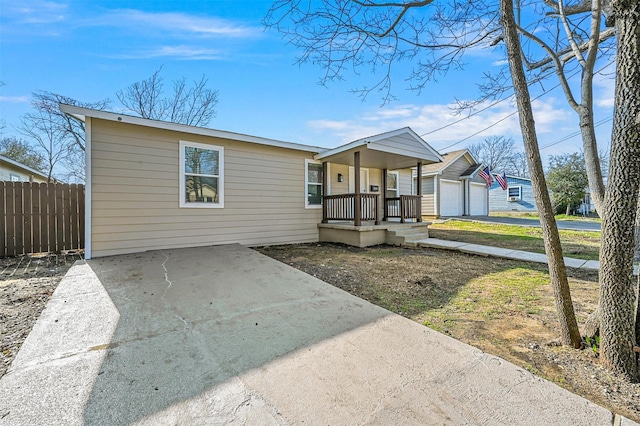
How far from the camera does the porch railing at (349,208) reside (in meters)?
7.79

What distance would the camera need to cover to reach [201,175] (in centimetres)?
646

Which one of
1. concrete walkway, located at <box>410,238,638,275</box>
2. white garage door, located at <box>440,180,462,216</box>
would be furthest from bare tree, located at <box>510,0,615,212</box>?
white garage door, located at <box>440,180,462,216</box>

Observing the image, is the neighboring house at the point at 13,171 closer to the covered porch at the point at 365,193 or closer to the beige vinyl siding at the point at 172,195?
the beige vinyl siding at the point at 172,195

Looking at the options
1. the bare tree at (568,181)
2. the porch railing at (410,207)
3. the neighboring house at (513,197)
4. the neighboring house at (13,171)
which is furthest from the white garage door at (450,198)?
the neighboring house at (13,171)

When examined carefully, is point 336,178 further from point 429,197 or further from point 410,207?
point 429,197

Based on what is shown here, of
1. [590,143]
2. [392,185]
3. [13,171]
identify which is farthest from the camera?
[13,171]

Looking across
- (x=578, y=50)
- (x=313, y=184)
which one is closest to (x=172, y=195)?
(x=313, y=184)

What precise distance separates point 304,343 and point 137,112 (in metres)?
19.4

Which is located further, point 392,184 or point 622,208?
point 392,184

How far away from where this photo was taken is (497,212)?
76.4ft

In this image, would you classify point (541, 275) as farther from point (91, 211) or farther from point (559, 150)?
point (559, 150)

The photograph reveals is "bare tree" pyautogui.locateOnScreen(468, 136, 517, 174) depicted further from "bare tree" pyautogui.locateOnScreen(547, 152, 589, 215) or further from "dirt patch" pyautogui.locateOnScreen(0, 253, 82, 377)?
"dirt patch" pyautogui.locateOnScreen(0, 253, 82, 377)

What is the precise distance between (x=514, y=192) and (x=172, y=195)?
86.0 ft

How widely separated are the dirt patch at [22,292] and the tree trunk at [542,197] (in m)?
4.09
